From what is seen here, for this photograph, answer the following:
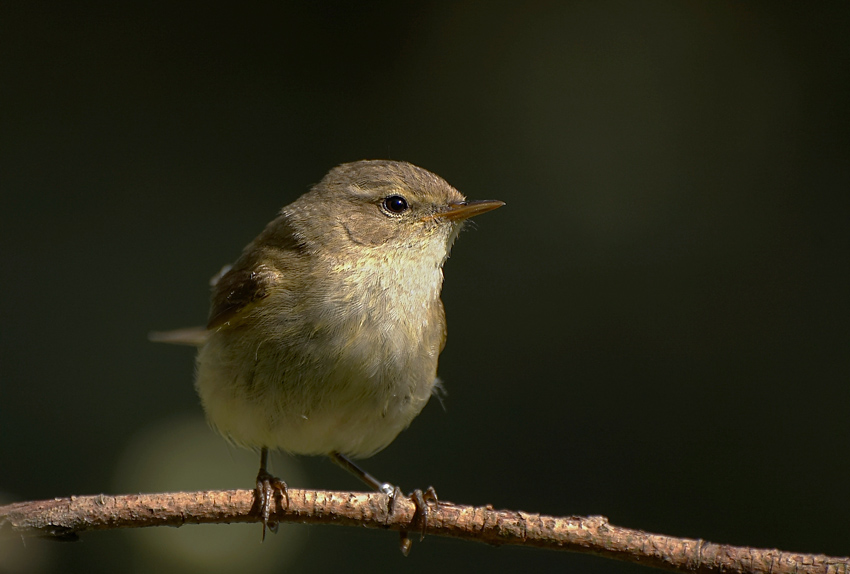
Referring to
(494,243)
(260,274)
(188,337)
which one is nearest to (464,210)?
(260,274)

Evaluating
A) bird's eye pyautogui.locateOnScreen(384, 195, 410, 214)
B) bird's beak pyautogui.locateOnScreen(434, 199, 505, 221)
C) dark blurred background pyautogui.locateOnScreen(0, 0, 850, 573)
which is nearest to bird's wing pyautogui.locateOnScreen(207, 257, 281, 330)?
bird's eye pyautogui.locateOnScreen(384, 195, 410, 214)

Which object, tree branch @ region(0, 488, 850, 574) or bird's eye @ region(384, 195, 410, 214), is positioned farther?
bird's eye @ region(384, 195, 410, 214)

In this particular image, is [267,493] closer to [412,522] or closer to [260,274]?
[412,522]

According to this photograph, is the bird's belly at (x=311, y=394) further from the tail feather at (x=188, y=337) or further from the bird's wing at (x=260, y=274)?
the tail feather at (x=188, y=337)

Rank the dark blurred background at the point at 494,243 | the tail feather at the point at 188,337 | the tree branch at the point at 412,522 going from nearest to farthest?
1. the tree branch at the point at 412,522
2. the tail feather at the point at 188,337
3. the dark blurred background at the point at 494,243

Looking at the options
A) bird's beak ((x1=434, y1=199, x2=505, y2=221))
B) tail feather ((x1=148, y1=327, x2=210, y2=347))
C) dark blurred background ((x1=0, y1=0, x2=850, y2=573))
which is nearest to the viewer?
bird's beak ((x1=434, y1=199, x2=505, y2=221))

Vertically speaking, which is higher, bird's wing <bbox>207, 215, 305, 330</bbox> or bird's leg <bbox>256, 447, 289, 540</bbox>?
bird's wing <bbox>207, 215, 305, 330</bbox>

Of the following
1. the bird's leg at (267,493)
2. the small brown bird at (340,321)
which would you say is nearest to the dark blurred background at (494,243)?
the small brown bird at (340,321)

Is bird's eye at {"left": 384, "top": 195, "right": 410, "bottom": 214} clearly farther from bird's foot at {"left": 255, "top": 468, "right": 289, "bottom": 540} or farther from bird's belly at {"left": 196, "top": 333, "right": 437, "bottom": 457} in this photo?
bird's foot at {"left": 255, "top": 468, "right": 289, "bottom": 540}
